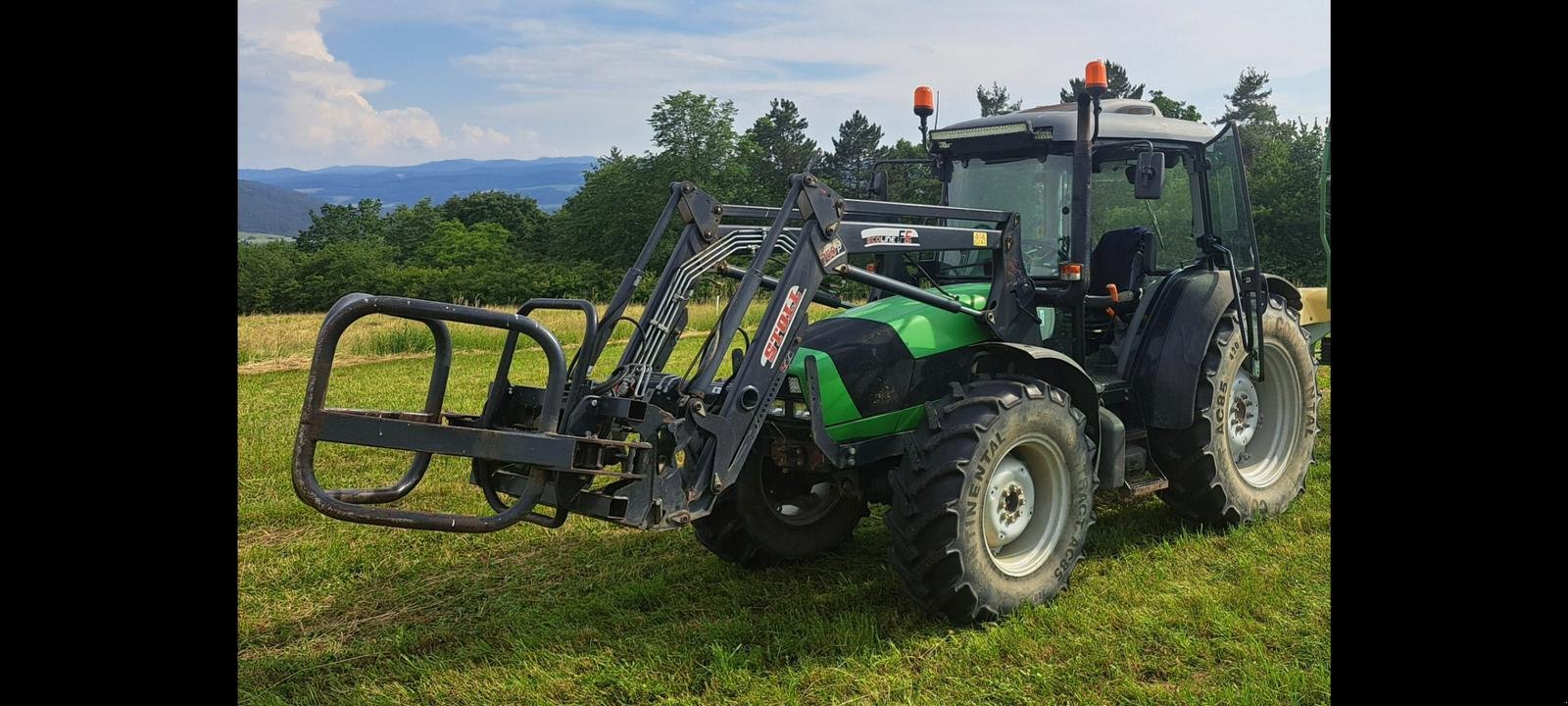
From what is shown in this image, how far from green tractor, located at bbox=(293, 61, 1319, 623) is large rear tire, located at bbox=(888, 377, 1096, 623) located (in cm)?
1

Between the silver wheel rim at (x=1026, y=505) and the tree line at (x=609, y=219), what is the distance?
31.0m

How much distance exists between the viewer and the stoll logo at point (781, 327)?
438cm

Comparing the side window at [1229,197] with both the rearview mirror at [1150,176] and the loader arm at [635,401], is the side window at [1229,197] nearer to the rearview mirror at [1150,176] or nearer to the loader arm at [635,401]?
the rearview mirror at [1150,176]

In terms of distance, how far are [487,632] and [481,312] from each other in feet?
5.76

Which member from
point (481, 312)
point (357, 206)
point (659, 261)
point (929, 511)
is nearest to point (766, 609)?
point (929, 511)

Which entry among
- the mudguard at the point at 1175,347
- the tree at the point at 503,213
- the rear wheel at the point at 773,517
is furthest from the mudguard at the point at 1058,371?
the tree at the point at 503,213

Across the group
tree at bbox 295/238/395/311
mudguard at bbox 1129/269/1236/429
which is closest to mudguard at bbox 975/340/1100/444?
mudguard at bbox 1129/269/1236/429

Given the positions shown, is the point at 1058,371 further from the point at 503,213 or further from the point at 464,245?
the point at 503,213

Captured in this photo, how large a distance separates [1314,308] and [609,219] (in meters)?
50.8

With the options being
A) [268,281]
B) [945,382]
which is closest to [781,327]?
[945,382]

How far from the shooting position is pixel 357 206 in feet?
267

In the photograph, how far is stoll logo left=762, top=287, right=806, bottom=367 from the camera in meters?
4.38

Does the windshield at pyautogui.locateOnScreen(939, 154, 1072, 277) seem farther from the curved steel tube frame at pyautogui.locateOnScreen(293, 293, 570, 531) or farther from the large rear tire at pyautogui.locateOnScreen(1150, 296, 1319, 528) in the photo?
the curved steel tube frame at pyautogui.locateOnScreen(293, 293, 570, 531)
